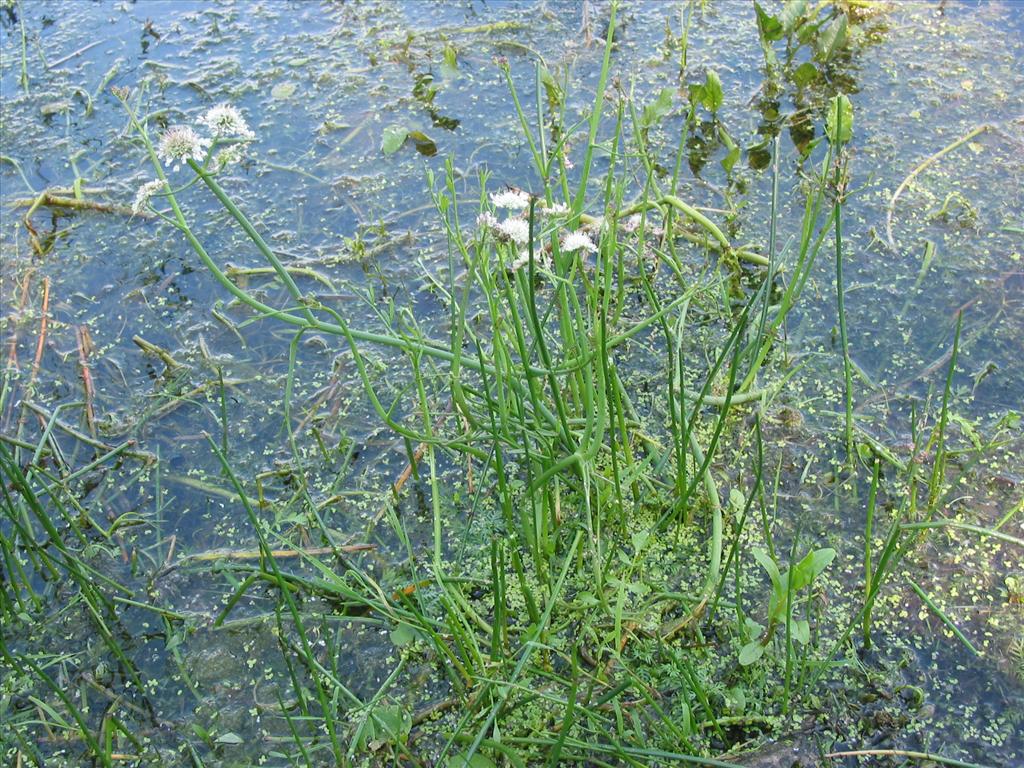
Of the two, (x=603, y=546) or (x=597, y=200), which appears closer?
(x=603, y=546)

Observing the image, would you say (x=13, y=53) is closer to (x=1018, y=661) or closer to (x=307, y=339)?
(x=307, y=339)

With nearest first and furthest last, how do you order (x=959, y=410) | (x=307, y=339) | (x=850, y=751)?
1. (x=850, y=751)
2. (x=959, y=410)
3. (x=307, y=339)

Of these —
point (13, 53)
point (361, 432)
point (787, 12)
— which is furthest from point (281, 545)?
point (13, 53)

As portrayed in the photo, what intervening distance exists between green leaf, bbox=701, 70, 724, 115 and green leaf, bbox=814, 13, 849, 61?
0.40 m

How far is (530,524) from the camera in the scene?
5.48 feet

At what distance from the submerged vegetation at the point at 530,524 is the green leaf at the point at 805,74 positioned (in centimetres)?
46

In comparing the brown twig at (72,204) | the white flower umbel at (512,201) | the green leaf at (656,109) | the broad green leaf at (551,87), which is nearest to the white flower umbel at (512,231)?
the white flower umbel at (512,201)

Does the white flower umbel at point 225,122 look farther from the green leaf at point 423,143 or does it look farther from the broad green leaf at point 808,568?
the green leaf at point 423,143

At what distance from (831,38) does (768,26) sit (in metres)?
0.18

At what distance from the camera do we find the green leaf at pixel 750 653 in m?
1.43

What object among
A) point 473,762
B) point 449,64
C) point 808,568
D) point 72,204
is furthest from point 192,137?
point 449,64

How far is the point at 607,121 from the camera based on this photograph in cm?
264

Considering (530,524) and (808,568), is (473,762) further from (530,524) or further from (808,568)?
(808,568)

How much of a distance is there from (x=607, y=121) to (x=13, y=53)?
6.38 feet
